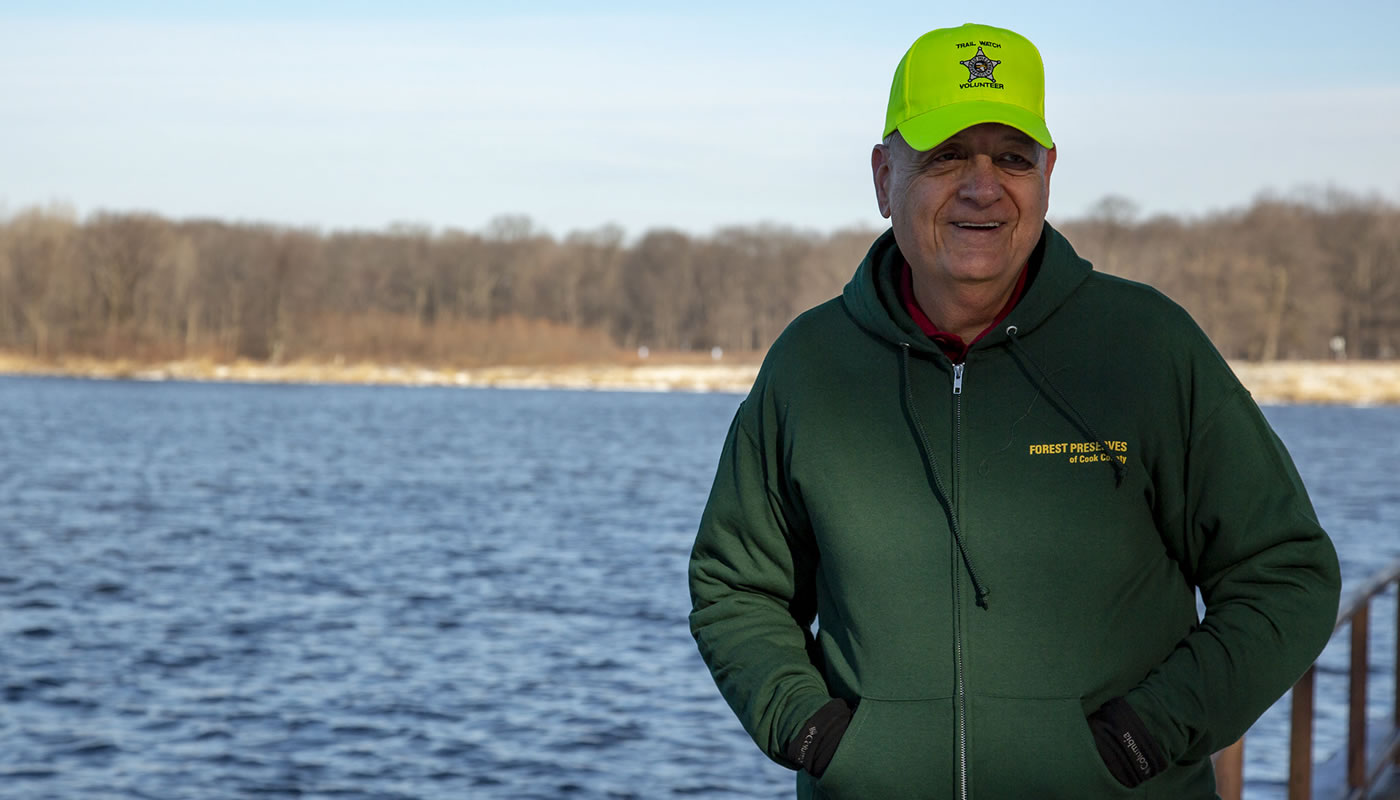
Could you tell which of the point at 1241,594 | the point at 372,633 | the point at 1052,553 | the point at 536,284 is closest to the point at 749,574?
the point at 1052,553

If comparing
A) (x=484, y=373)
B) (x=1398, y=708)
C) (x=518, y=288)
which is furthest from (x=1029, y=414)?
(x=518, y=288)

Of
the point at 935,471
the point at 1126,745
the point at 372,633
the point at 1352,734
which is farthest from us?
the point at 372,633

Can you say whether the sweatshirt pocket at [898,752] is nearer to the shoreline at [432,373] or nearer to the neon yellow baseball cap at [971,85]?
the neon yellow baseball cap at [971,85]

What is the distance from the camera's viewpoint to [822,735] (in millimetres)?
2283

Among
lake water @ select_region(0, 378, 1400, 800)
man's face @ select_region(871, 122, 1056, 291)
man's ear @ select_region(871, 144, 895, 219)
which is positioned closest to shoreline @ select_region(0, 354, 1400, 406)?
lake water @ select_region(0, 378, 1400, 800)

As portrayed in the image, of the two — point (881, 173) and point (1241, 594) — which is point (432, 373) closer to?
point (881, 173)

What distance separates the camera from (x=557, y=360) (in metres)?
98.3

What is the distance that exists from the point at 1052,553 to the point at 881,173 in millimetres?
715

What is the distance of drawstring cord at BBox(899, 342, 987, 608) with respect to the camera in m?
2.21

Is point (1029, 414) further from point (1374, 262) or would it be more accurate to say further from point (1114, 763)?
point (1374, 262)

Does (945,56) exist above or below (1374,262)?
below

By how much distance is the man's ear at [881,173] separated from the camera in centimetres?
250

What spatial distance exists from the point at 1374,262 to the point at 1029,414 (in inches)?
Answer: 4233

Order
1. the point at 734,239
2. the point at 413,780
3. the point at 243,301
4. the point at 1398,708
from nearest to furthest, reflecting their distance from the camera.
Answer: the point at 1398,708
the point at 413,780
the point at 243,301
the point at 734,239
